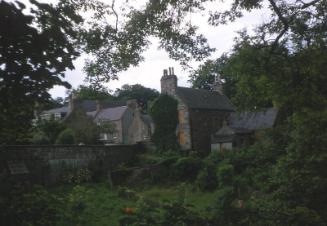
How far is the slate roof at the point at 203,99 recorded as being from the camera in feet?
147

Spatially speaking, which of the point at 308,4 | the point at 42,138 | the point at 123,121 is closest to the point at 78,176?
the point at 42,138

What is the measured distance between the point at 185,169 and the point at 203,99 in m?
15.2

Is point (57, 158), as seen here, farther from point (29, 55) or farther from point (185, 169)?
point (29, 55)

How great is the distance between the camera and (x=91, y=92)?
11656 mm

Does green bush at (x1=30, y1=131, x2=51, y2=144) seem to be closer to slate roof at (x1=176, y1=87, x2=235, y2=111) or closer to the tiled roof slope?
slate roof at (x1=176, y1=87, x2=235, y2=111)

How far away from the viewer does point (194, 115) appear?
44.4 m

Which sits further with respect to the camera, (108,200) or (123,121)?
(123,121)

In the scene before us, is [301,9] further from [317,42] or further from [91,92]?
[91,92]

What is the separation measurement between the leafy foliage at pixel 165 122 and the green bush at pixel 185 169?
8.67 meters

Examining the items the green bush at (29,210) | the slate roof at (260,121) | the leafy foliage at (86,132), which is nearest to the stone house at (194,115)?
the slate roof at (260,121)

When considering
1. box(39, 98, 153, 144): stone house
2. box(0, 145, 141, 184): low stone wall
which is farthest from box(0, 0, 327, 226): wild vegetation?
box(39, 98, 153, 144): stone house

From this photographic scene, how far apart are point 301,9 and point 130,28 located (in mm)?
5383

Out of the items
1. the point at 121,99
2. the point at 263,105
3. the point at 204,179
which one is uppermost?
the point at 121,99

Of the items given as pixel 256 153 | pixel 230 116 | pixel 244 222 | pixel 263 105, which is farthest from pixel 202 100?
pixel 244 222
